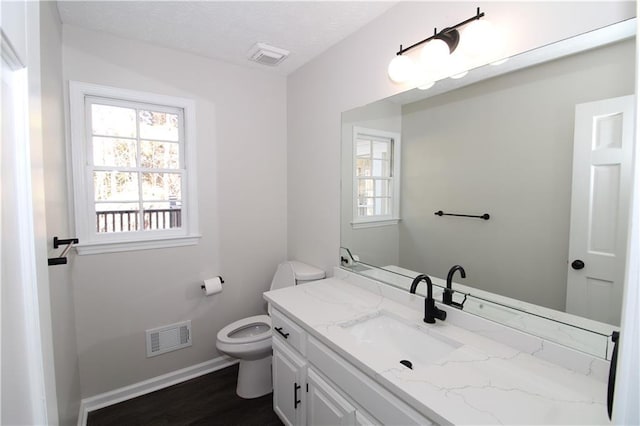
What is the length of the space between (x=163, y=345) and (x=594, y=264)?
8.65ft

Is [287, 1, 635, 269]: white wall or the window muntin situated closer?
[287, 1, 635, 269]: white wall

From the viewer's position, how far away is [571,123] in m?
1.10

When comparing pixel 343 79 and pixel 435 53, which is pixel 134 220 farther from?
pixel 435 53

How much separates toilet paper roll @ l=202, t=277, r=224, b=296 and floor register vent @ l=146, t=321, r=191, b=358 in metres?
0.30

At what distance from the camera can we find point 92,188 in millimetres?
2020

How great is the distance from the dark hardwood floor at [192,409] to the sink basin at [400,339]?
98 centimetres

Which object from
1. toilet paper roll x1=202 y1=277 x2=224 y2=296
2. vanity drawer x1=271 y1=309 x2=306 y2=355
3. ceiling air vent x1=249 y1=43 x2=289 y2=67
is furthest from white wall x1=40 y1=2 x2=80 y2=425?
ceiling air vent x1=249 y1=43 x2=289 y2=67

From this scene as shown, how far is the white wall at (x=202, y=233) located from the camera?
203cm

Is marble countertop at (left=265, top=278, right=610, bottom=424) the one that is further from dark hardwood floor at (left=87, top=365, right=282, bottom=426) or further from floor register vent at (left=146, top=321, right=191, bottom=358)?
floor register vent at (left=146, top=321, right=191, bottom=358)

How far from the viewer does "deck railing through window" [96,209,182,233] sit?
2.15 metres

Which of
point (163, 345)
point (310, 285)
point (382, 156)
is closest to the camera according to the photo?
point (382, 156)

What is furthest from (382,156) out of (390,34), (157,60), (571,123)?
(157,60)

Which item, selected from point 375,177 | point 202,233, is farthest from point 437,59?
point 202,233

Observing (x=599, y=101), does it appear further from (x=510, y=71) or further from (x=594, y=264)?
(x=594, y=264)
